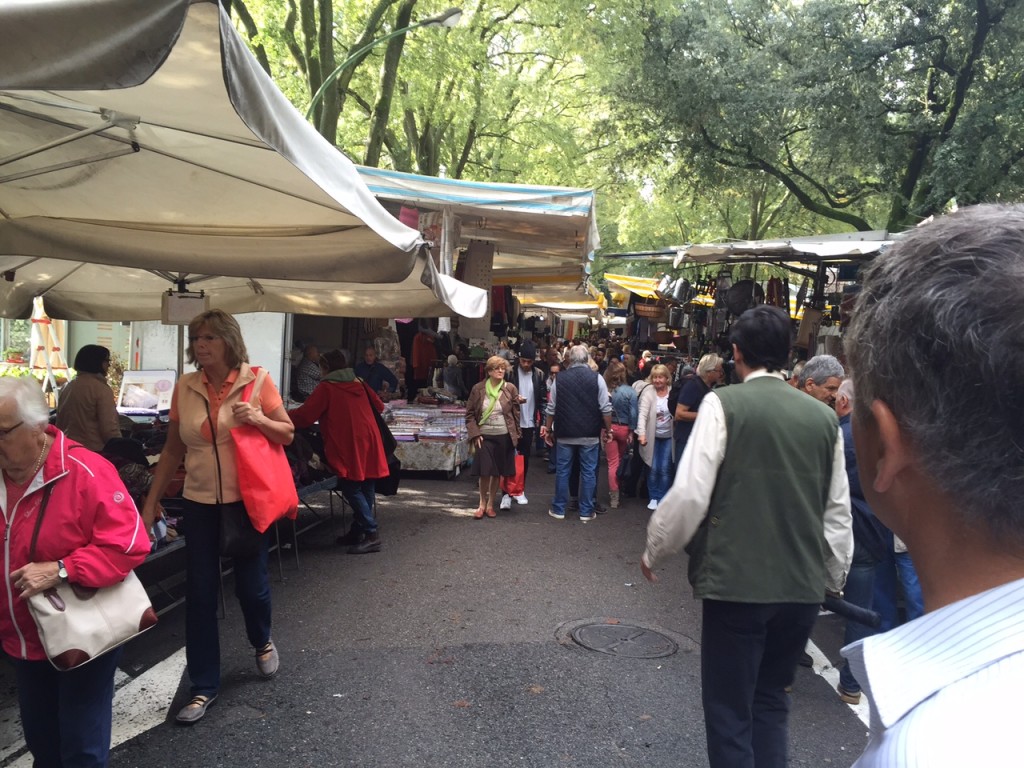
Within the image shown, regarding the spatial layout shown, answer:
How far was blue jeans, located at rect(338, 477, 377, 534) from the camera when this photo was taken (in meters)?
7.52

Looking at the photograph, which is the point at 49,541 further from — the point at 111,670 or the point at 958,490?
the point at 958,490

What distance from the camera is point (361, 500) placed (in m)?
7.57

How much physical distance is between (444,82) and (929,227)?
65.3ft

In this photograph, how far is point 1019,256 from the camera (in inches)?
35.6

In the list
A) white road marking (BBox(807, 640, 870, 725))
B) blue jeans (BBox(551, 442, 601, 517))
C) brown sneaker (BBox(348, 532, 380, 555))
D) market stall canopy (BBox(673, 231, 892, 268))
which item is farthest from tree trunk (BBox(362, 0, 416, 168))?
white road marking (BBox(807, 640, 870, 725))

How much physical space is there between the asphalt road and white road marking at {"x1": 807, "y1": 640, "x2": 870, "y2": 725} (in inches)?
1.1

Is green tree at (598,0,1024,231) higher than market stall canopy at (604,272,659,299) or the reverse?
higher

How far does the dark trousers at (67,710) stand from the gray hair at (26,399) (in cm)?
89

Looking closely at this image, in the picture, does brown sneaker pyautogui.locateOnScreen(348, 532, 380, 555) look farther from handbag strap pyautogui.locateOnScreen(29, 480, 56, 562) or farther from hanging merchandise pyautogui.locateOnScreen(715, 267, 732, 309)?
hanging merchandise pyautogui.locateOnScreen(715, 267, 732, 309)

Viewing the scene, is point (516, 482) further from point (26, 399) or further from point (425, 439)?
point (26, 399)

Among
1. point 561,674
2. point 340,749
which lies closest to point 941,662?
point 340,749

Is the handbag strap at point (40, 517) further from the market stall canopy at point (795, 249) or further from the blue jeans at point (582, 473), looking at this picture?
the market stall canopy at point (795, 249)

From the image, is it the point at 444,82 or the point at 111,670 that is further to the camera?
the point at 444,82

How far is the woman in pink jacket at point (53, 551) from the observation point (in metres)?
2.81
